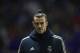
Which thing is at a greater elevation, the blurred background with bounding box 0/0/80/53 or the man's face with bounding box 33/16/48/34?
the man's face with bounding box 33/16/48/34

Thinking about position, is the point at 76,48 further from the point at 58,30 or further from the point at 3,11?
the point at 3,11

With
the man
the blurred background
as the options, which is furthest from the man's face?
the blurred background

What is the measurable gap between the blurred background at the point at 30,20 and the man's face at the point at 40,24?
3.93 m

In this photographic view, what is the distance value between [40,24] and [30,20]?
15.8ft

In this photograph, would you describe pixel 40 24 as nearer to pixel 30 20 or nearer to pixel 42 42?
pixel 42 42

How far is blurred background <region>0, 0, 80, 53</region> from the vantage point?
27.4 feet

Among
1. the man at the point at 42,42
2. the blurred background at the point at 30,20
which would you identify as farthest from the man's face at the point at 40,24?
the blurred background at the point at 30,20

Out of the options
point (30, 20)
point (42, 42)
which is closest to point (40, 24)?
point (42, 42)

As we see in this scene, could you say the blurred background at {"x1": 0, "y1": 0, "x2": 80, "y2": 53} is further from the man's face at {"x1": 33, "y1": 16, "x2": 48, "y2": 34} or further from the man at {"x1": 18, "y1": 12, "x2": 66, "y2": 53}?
the man's face at {"x1": 33, "y1": 16, "x2": 48, "y2": 34}

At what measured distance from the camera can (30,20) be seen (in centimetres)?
894

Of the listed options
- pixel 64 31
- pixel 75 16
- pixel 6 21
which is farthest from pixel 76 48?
pixel 6 21

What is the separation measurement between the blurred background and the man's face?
393 cm

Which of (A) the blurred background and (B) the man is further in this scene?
(A) the blurred background

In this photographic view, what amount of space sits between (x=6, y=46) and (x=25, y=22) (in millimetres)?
847
